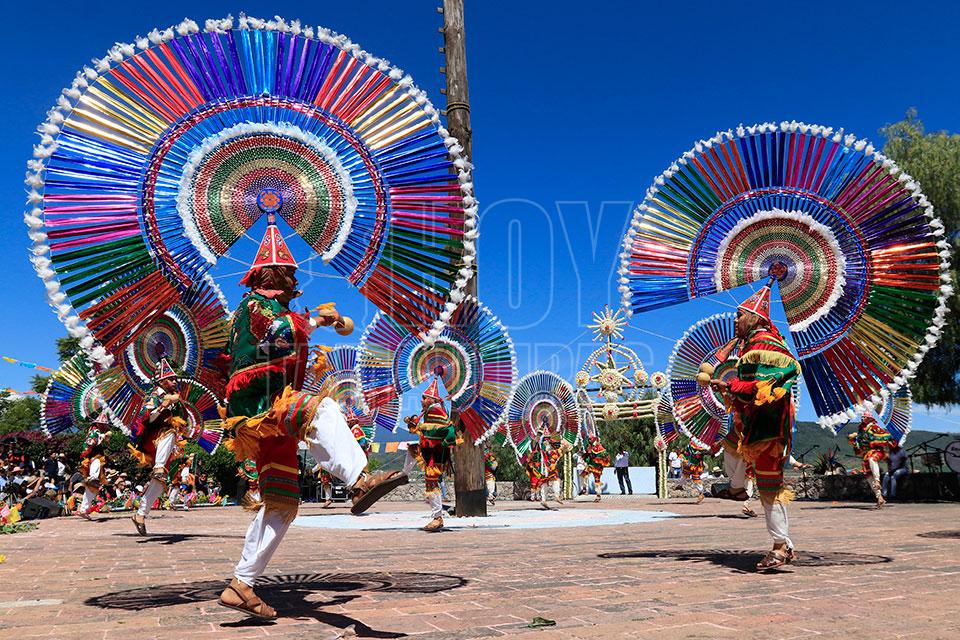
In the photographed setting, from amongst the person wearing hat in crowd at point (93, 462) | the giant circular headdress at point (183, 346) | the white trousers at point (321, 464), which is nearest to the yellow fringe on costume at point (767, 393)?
the white trousers at point (321, 464)

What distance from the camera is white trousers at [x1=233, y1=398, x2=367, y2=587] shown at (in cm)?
350

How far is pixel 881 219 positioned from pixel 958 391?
13.2m

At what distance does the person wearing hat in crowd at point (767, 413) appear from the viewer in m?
5.21

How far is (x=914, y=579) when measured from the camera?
15.0ft

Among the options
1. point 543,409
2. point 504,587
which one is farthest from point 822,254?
point 543,409

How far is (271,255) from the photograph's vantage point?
13.5ft

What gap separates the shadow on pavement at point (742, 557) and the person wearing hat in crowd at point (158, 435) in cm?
547

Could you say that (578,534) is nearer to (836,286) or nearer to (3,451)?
(836,286)

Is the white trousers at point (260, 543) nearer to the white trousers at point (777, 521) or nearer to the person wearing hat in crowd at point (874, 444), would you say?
the white trousers at point (777, 521)

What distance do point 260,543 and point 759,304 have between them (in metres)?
4.06

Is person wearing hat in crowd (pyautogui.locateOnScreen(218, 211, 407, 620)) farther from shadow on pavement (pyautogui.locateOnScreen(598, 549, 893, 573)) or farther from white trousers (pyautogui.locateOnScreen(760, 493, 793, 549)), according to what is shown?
shadow on pavement (pyautogui.locateOnScreen(598, 549, 893, 573))

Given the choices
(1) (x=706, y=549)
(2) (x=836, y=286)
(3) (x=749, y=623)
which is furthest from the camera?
(2) (x=836, y=286)

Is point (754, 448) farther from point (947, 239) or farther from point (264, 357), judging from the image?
point (947, 239)

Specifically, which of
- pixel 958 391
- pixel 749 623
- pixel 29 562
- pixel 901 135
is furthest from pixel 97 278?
pixel 901 135
